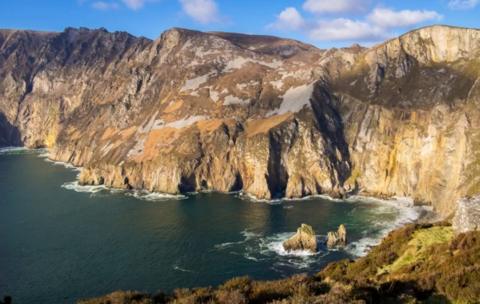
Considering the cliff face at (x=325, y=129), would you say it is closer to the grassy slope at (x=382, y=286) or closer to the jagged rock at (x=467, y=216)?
the jagged rock at (x=467, y=216)

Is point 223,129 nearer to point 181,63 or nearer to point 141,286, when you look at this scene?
point 181,63

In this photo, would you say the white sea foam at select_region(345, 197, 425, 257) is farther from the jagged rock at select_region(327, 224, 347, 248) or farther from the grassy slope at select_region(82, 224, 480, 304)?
the grassy slope at select_region(82, 224, 480, 304)

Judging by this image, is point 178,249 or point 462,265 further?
point 178,249

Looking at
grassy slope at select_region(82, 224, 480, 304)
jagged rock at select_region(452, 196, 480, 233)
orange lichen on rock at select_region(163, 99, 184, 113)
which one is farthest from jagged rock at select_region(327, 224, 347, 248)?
orange lichen on rock at select_region(163, 99, 184, 113)

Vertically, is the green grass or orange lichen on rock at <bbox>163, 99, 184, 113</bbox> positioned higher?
orange lichen on rock at <bbox>163, 99, 184, 113</bbox>

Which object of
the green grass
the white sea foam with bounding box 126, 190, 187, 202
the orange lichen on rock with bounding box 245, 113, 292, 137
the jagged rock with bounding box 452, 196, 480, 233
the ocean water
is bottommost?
the ocean water

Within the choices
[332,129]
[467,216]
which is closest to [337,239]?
[467,216]

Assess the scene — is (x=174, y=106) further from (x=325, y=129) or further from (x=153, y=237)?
(x=153, y=237)

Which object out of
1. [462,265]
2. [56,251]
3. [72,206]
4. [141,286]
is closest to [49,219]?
[72,206]
